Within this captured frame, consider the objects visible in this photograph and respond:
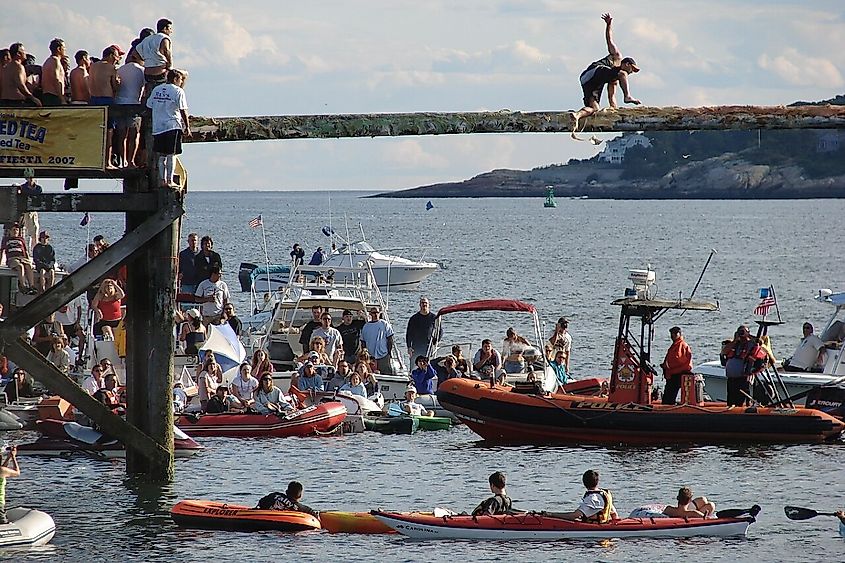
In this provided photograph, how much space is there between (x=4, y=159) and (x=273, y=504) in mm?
5353

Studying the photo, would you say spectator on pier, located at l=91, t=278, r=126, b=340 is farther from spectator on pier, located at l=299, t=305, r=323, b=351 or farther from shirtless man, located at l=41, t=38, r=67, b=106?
shirtless man, located at l=41, t=38, r=67, b=106

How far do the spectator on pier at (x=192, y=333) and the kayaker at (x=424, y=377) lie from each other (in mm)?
3971

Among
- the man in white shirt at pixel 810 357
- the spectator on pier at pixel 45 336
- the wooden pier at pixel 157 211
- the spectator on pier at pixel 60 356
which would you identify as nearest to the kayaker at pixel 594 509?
the wooden pier at pixel 157 211

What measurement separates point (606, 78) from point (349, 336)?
12.3 m

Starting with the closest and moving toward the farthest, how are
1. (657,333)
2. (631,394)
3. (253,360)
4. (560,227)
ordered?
(631,394) < (253,360) < (657,333) < (560,227)

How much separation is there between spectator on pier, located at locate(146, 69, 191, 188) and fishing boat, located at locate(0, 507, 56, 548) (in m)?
4.12

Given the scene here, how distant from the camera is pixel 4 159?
17469 millimetres

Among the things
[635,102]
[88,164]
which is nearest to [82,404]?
[88,164]

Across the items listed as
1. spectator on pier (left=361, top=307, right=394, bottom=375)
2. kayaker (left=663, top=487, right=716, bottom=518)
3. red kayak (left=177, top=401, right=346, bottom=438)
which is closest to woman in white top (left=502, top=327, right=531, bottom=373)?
spectator on pier (left=361, top=307, right=394, bottom=375)

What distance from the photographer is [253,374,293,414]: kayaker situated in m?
25.2

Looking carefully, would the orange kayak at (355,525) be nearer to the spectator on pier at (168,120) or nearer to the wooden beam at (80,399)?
the wooden beam at (80,399)

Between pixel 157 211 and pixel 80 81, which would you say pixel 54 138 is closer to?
pixel 80 81

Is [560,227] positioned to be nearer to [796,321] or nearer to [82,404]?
[796,321]

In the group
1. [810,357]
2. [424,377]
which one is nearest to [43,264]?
[424,377]
